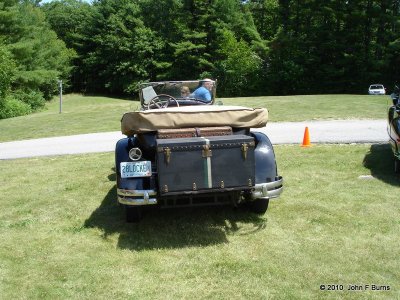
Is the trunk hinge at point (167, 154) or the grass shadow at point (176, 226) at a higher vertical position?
the trunk hinge at point (167, 154)

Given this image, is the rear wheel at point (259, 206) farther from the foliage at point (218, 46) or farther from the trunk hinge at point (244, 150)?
the foliage at point (218, 46)

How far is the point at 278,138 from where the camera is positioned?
1098 centimetres

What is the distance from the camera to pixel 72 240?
488 centimetres

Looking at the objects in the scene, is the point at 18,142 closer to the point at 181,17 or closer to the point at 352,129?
the point at 352,129

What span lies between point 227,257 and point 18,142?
11.2m

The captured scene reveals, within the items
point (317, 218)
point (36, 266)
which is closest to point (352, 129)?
point (317, 218)

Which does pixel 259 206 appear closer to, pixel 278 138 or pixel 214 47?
pixel 278 138

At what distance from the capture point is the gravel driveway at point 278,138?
1050cm

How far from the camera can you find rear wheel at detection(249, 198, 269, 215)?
5368 mm

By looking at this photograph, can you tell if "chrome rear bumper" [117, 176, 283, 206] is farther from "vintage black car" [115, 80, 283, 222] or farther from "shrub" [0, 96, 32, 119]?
"shrub" [0, 96, 32, 119]

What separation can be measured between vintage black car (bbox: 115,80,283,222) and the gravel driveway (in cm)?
549

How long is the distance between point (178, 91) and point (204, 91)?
0.47 m

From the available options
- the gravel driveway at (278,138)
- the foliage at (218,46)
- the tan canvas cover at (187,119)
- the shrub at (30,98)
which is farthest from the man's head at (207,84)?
the foliage at (218,46)

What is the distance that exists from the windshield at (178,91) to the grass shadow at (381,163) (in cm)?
310
